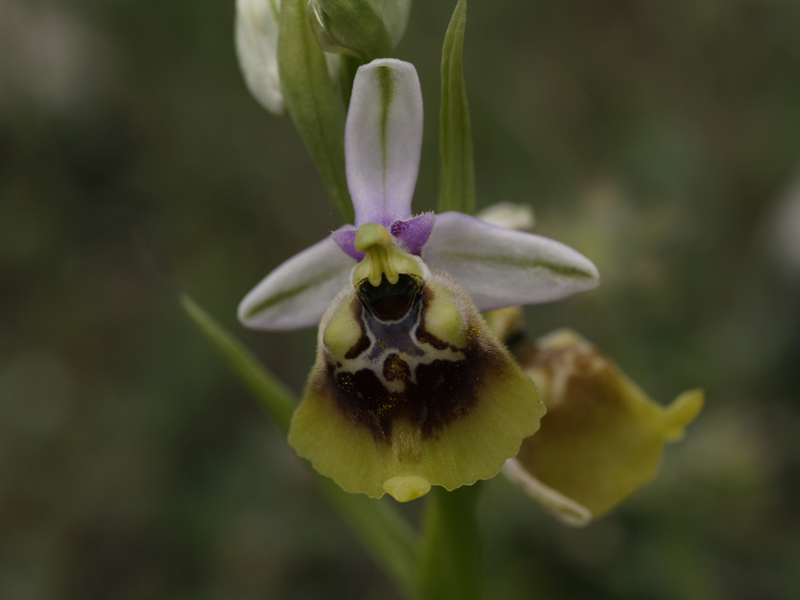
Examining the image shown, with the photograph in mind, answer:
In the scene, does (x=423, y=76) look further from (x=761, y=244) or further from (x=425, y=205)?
(x=761, y=244)

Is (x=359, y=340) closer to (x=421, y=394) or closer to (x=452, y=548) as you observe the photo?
(x=421, y=394)

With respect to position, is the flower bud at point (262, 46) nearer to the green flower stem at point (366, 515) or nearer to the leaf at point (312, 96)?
the leaf at point (312, 96)

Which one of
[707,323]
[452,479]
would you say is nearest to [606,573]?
[707,323]

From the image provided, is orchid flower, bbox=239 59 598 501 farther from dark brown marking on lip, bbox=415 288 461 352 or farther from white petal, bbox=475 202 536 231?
white petal, bbox=475 202 536 231

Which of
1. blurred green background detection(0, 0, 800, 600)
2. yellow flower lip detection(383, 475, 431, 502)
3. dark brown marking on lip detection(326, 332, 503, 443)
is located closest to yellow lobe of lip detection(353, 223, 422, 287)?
dark brown marking on lip detection(326, 332, 503, 443)

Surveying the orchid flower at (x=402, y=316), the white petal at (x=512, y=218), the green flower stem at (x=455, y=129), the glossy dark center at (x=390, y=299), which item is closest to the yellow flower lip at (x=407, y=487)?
the orchid flower at (x=402, y=316)

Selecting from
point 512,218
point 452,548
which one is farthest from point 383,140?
point 452,548

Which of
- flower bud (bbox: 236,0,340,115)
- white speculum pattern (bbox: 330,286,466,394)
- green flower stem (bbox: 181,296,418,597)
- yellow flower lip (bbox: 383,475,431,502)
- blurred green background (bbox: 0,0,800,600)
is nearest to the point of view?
yellow flower lip (bbox: 383,475,431,502)
